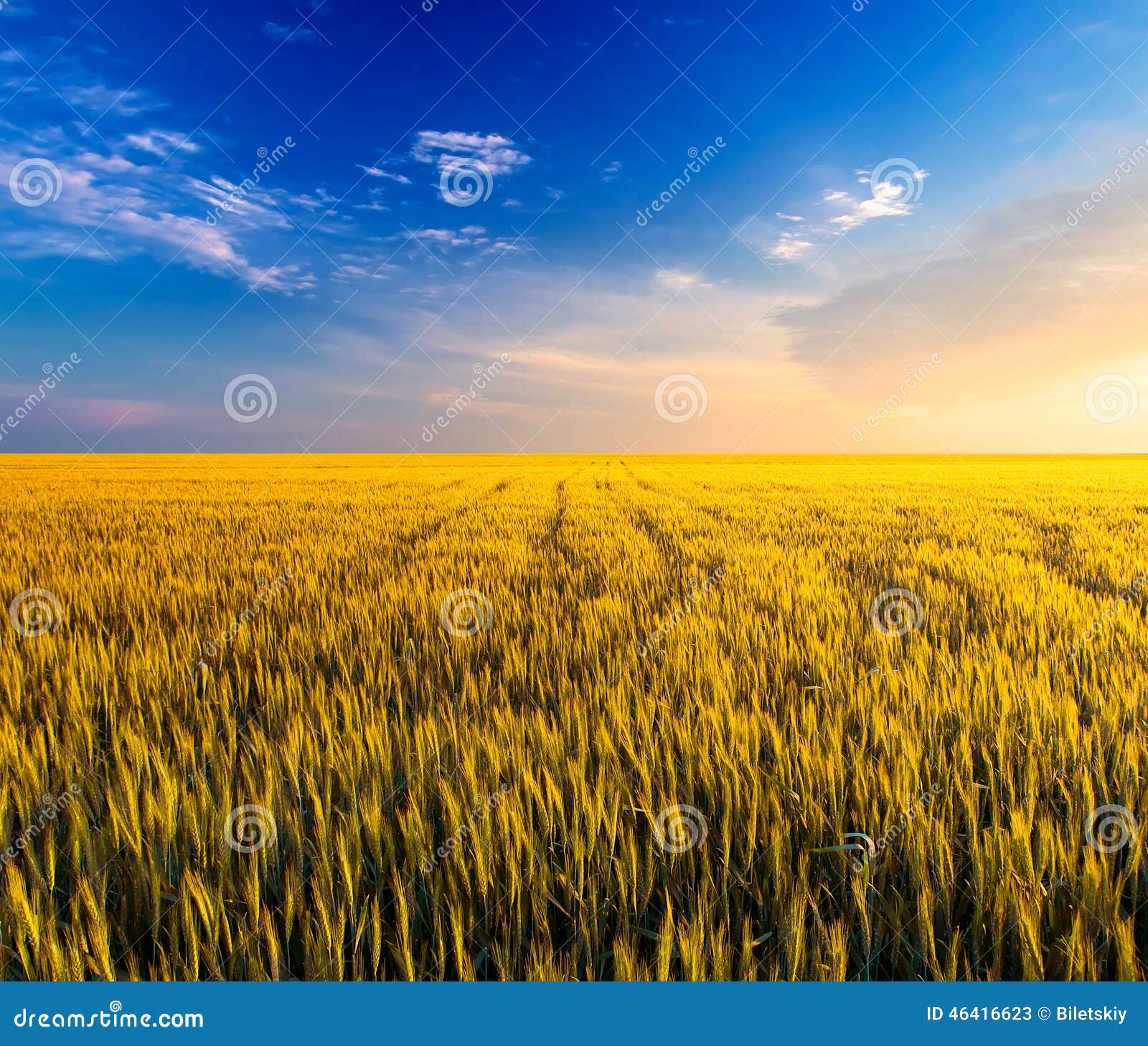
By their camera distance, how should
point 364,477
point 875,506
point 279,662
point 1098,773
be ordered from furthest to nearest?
point 364,477
point 875,506
point 279,662
point 1098,773

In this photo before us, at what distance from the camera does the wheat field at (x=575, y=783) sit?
1387 mm

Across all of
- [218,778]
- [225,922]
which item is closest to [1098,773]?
[225,922]

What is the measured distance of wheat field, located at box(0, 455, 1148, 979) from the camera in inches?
54.6

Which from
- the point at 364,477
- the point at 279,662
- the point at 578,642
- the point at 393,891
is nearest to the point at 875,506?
the point at 578,642

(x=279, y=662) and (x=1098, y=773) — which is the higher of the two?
(x=279, y=662)

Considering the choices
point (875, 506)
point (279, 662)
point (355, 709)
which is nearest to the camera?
point (355, 709)

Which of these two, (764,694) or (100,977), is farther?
(764,694)

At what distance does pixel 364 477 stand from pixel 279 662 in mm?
21431

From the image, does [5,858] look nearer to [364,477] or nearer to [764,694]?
[764,694]

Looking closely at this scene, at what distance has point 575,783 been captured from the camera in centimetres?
172

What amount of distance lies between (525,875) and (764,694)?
55.1 inches

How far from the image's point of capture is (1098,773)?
73.6 inches

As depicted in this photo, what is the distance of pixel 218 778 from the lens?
1.89m

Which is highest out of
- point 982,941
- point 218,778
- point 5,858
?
point 218,778
